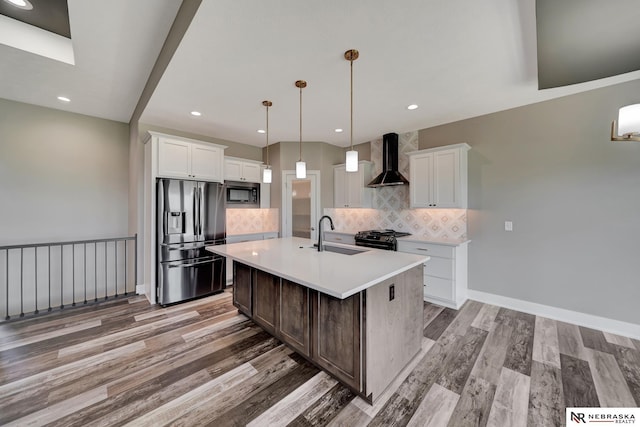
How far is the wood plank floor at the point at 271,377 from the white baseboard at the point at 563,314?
12 centimetres

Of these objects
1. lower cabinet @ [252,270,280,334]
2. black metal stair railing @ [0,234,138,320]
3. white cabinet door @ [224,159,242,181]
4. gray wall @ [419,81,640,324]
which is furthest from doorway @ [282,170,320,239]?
gray wall @ [419,81,640,324]

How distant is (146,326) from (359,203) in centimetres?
373

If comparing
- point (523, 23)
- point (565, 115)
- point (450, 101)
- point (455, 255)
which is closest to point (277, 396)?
point (455, 255)

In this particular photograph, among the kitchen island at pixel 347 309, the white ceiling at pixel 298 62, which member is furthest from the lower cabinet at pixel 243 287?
the white ceiling at pixel 298 62

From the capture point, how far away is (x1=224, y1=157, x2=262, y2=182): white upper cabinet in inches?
177

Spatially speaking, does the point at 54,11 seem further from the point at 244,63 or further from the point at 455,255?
the point at 455,255

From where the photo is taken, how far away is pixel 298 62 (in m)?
2.24

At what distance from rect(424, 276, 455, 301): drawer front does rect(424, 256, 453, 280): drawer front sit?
60 millimetres

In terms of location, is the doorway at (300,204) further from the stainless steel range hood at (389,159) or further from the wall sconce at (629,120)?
the wall sconce at (629,120)

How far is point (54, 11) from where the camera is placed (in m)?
2.29

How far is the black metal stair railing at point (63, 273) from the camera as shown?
3.49m

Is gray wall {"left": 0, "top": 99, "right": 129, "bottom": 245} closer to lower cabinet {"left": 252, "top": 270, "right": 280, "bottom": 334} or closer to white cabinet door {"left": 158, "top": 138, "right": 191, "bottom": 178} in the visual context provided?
white cabinet door {"left": 158, "top": 138, "right": 191, "bottom": 178}

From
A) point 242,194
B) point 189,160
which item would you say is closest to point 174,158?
point 189,160

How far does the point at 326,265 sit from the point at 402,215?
114 inches
